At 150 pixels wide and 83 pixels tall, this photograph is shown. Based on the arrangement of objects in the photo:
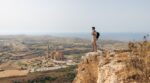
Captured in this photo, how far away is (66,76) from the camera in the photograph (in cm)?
6400

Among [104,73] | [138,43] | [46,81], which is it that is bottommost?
Answer: [46,81]

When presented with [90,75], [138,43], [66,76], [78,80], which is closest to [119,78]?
[138,43]

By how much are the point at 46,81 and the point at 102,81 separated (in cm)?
4889

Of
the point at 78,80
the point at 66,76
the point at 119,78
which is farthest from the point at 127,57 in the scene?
the point at 66,76

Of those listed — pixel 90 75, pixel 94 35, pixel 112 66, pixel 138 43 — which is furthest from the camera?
pixel 94 35

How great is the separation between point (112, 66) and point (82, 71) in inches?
201

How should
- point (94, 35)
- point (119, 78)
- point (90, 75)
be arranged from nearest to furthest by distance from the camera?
point (119, 78)
point (90, 75)
point (94, 35)

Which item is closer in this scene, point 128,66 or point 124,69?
point 124,69

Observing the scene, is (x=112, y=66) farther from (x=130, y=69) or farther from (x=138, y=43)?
(x=138, y=43)

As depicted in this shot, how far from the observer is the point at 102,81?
11266mm

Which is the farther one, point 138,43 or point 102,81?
point 138,43

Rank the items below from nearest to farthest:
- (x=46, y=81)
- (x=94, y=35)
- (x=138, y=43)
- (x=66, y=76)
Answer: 1. (x=138, y=43)
2. (x=94, y=35)
3. (x=46, y=81)
4. (x=66, y=76)

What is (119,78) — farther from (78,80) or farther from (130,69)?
(78,80)

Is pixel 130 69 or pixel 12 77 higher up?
pixel 130 69
